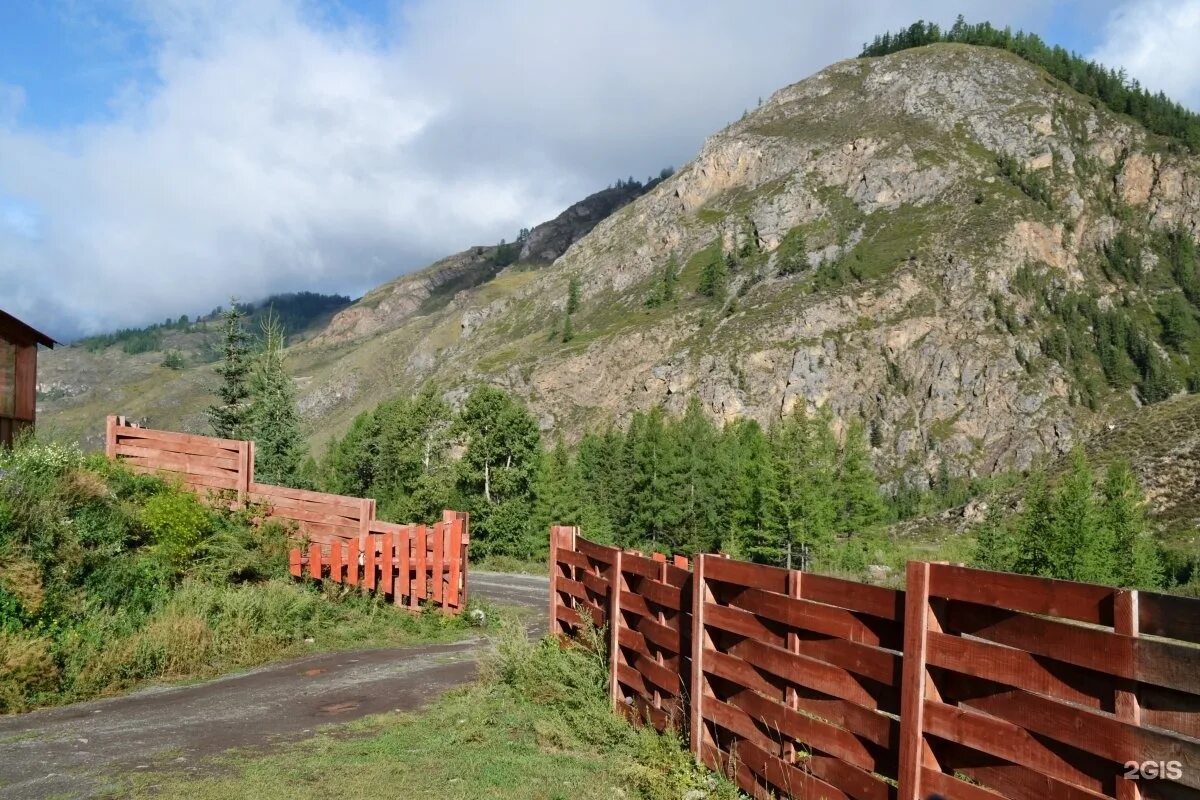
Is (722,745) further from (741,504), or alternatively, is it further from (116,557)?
(741,504)

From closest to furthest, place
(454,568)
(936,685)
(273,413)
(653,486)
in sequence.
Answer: (936,685), (454,568), (273,413), (653,486)

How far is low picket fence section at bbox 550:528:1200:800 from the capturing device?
3.06 metres

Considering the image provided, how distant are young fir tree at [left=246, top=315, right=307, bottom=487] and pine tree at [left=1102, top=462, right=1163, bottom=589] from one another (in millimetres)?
35815

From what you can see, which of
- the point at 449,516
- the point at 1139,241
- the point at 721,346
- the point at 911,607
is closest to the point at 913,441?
the point at 721,346

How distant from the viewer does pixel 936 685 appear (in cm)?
400

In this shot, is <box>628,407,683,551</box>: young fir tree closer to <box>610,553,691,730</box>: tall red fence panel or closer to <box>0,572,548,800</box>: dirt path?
<box>0,572,548,800</box>: dirt path

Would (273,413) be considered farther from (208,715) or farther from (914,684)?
(914,684)

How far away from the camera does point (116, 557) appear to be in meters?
11.2

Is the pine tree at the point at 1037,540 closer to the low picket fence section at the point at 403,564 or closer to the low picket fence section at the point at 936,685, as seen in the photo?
the low picket fence section at the point at 403,564

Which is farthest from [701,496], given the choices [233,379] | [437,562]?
[437,562]

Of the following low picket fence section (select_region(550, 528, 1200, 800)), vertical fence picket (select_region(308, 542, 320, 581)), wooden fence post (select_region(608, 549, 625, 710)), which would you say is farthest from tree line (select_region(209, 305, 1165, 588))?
low picket fence section (select_region(550, 528, 1200, 800))

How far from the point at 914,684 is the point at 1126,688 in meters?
1.02

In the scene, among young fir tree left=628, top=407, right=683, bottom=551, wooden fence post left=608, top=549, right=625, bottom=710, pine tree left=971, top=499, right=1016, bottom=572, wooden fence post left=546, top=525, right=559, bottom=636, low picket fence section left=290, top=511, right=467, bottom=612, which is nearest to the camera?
wooden fence post left=608, top=549, right=625, bottom=710

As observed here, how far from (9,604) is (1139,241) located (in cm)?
14738
